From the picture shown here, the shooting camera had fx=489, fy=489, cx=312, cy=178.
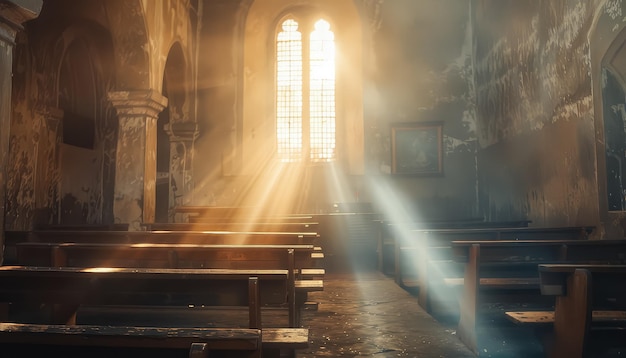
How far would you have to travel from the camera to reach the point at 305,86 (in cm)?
1205

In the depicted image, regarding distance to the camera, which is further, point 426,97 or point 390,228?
point 426,97

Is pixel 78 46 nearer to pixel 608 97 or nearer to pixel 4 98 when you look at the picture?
pixel 4 98

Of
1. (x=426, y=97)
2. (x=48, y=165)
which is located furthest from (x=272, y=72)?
(x=48, y=165)

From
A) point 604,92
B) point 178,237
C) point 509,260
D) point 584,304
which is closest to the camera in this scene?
point 584,304

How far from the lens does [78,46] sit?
382 inches

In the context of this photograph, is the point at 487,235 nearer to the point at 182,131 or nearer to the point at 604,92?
the point at 604,92

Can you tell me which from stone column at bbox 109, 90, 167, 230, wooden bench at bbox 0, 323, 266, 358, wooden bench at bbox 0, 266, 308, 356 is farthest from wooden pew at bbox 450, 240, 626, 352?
stone column at bbox 109, 90, 167, 230

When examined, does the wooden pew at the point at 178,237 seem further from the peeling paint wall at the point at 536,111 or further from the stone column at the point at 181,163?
the stone column at the point at 181,163

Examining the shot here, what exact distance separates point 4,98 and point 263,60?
28.3ft

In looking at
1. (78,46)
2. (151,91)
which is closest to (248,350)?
(151,91)

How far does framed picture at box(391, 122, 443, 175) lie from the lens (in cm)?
1104

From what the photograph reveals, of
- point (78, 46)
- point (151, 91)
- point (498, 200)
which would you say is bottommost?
point (498, 200)

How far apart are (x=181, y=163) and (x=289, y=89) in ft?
10.4

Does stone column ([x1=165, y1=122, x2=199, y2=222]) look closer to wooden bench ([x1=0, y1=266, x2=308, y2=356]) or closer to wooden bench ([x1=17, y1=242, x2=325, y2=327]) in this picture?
wooden bench ([x1=17, y1=242, x2=325, y2=327])
